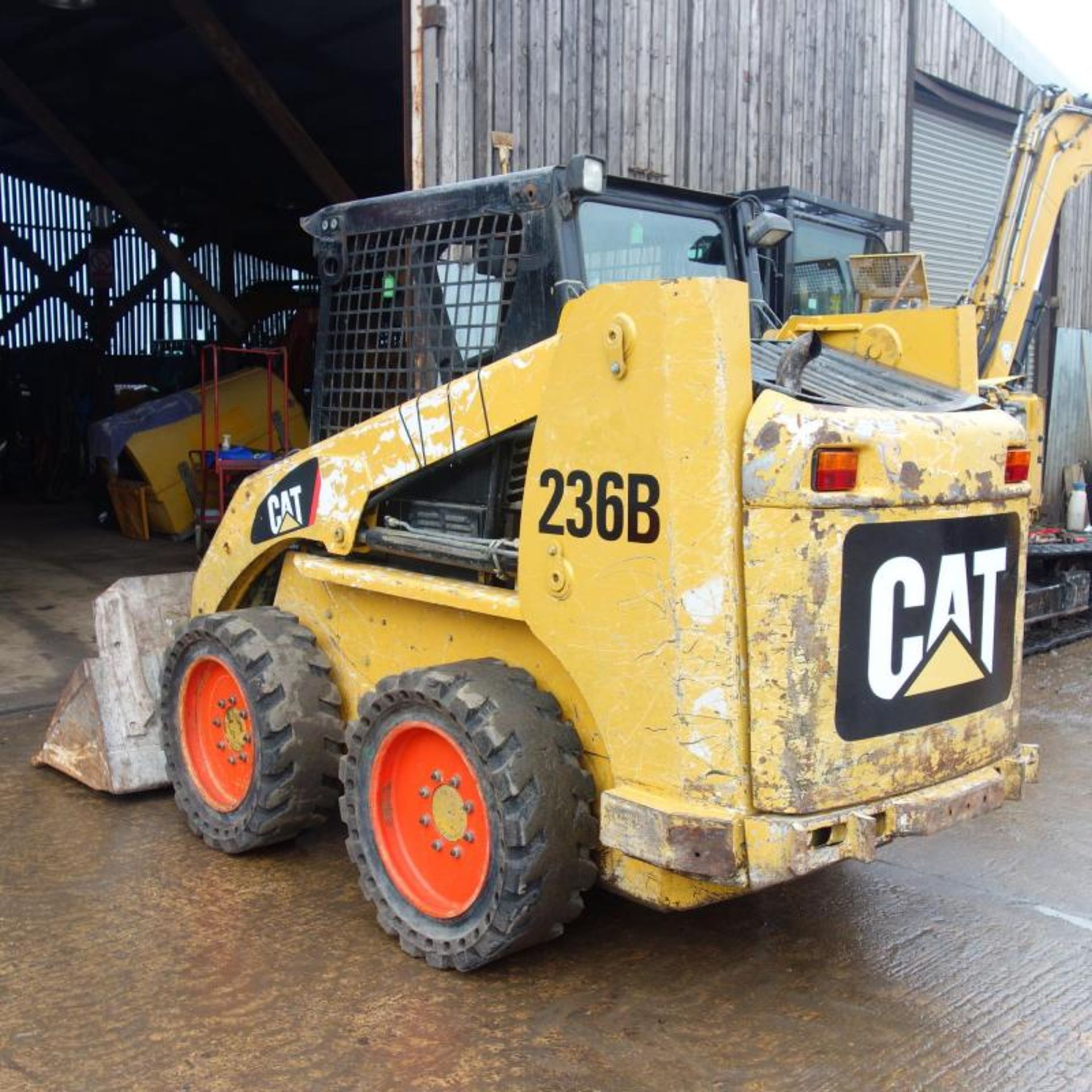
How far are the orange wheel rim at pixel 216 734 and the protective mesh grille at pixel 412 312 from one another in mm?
987

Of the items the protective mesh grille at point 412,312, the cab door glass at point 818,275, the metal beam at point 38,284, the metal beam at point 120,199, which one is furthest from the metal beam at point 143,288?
the protective mesh grille at point 412,312

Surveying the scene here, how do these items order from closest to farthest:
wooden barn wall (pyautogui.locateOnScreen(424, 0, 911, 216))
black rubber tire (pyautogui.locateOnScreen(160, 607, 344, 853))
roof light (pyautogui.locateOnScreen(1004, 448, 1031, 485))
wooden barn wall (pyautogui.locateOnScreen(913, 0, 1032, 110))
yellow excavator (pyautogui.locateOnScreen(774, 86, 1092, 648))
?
roof light (pyautogui.locateOnScreen(1004, 448, 1031, 485)) → black rubber tire (pyautogui.locateOnScreen(160, 607, 344, 853)) → wooden barn wall (pyautogui.locateOnScreen(424, 0, 911, 216)) → yellow excavator (pyautogui.locateOnScreen(774, 86, 1092, 648)) → wooden barn wall (pyautogui.locateOnScreen(913, 0, 1032, 110))

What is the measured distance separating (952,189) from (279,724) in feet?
33.9

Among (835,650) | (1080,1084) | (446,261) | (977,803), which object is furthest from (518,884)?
(446,261)

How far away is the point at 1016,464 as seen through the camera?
356cm

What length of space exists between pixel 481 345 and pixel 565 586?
3.33 feet

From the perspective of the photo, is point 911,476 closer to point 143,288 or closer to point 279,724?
point 279,724

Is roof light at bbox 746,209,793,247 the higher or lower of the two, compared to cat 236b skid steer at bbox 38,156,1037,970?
higher

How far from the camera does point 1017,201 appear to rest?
29.6 ft

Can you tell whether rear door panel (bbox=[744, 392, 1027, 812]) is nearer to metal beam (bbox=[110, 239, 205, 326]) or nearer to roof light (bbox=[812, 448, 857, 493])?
roof light (bbox=[812, 448, 857, 493])

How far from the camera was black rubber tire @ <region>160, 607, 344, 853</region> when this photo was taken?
421 cm

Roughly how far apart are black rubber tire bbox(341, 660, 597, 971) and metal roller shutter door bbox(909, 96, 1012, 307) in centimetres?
954

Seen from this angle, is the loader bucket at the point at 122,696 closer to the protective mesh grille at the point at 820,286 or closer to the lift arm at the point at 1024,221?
the protective mesh grille at the point at 820,286

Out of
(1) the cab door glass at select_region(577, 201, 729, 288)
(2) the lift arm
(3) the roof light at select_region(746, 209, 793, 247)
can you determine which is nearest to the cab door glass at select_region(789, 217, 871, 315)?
(2) the lift arm
